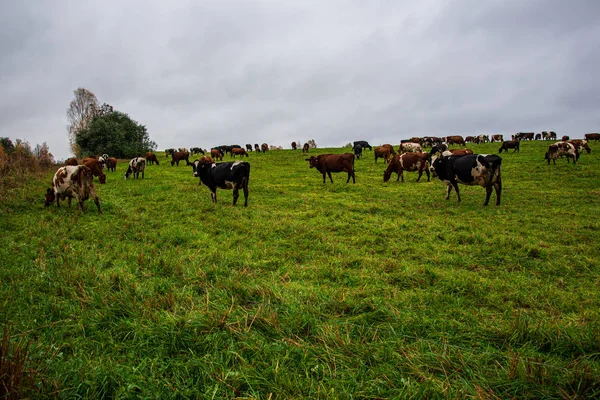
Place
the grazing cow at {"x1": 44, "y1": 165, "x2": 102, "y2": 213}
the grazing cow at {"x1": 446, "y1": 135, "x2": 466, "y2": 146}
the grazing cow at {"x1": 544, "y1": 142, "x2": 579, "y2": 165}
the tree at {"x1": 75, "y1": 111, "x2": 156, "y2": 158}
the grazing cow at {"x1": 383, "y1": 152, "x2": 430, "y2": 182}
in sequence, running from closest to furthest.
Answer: the grazing cow at {"x1": 44, "y1": 165, "x2": 102, "y2": 213}
the grazing cow at {"x1": 383, "y1": 152, "x2": 430, "y2": 182}
the grazing cow at {"x1": 544, "y1": 142, "x2": 579, "y2": 165}
the tree at {"x1": 75, "y1": 111, "x2": 156, "y2": 158}
the grazing cow at {"x1": 446, "y1": 135, "x2": 466, "y2": 146}

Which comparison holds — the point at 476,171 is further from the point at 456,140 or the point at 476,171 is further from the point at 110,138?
the point at 110,138

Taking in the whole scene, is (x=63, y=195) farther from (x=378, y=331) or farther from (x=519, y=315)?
(x=519, y=315)

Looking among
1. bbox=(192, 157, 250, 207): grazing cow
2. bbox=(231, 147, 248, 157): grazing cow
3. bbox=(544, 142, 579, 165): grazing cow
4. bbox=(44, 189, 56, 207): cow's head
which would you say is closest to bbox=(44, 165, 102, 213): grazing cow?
bbox=(44, 189, 56, 207): cow's head

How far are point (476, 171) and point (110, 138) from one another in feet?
156

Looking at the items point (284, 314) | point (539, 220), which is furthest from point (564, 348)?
point (539, 220)

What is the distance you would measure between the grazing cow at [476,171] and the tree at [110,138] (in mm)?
45769

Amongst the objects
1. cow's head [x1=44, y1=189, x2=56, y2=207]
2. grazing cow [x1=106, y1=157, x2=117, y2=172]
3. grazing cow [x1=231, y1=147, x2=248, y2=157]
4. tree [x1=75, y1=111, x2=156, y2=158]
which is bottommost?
cow's head [x1=44, y1=189, x2=56, y2=207]

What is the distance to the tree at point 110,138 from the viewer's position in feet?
144

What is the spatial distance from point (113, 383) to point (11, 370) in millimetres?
667

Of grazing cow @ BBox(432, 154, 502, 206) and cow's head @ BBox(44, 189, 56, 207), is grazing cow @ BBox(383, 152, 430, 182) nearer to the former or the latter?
grazing cow @ BBox(432, 154, 502, 206)

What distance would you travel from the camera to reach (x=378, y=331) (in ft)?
10.7

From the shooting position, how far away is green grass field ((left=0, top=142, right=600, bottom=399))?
8.04 ft

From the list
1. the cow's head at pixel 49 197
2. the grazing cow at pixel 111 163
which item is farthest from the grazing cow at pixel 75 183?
the grazing cow at pixel 111 163

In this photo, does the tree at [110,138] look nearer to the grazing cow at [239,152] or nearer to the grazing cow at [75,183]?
the grazing cow at [239,152]
